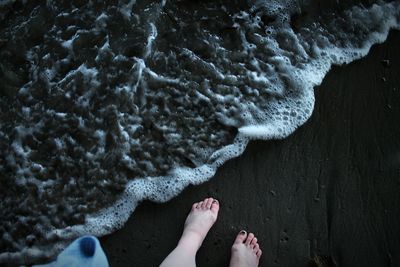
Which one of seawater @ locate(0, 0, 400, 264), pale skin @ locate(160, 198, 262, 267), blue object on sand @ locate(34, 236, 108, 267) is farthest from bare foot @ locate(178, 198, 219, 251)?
blue object on sand @ locate(34, 236, 108, 267)

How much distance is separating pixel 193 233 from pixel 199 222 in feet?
0.20

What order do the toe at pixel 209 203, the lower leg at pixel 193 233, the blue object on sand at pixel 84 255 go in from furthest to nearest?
the toe at pixel 209 203 < the lower leg at pixel 193 233 < the blue object on sand at pixel 84 255

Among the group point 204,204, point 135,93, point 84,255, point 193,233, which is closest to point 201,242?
point 193,233

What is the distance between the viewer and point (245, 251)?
6.11 feet

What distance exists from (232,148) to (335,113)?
0.55 metres

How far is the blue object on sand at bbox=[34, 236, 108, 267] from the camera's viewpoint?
170 centimetres

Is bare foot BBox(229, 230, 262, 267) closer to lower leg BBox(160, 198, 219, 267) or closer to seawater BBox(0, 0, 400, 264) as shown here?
lower leg BBox(160, 198, 219, 267)

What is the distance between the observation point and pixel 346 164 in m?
1.96

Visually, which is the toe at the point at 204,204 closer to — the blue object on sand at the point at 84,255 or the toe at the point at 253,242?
the toe at the point at 253,242

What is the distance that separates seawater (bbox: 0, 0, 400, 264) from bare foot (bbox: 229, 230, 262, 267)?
0.35 metres

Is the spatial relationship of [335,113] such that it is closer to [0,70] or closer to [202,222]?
[202,222]

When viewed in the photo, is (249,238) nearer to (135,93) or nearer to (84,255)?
(84,255)

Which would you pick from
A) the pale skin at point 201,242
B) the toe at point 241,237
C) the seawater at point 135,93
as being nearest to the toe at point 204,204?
the pale skin at point 201,242

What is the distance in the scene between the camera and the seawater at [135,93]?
6.59 feet
